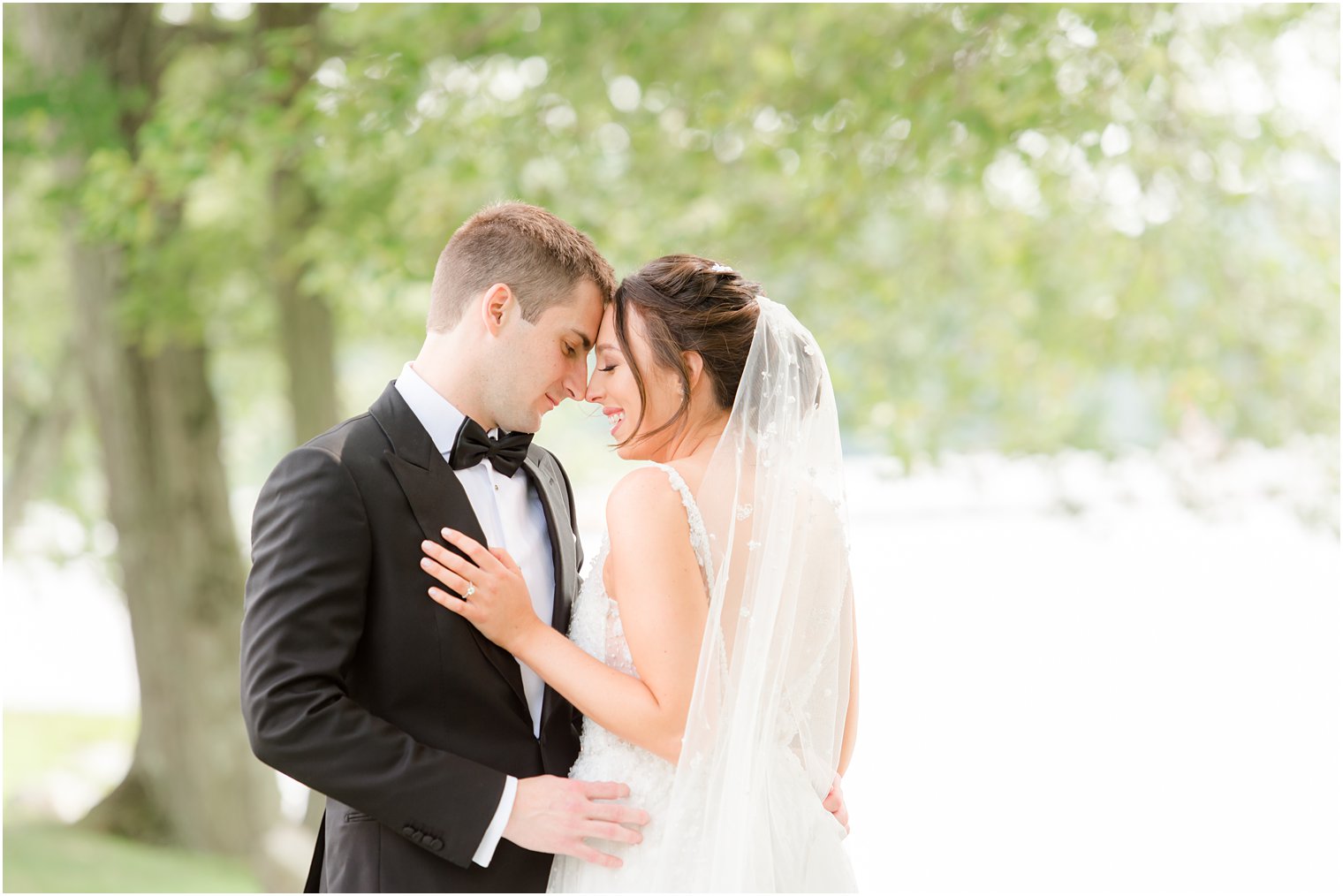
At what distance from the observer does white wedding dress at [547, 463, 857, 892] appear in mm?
2518

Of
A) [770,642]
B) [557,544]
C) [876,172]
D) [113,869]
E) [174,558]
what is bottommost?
[113,869]

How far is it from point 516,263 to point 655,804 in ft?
3.95

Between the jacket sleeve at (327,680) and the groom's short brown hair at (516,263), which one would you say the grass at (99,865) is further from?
the groom's short brown hair at (516,263)

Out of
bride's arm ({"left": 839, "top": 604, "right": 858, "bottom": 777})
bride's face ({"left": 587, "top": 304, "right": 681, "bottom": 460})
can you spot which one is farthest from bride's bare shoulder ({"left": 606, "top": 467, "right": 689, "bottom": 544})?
bride's arm ({"left": 839, "top": 604, "right": 858, "bottom": 777})

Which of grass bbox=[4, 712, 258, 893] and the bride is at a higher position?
the bride

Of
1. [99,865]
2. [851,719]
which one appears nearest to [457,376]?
[851,719]

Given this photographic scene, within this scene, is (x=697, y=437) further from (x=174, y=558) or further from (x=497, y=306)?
(x=174, y=558)

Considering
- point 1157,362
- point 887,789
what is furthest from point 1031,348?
point 887,789

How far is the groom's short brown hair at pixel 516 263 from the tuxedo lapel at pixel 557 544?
1.29ft

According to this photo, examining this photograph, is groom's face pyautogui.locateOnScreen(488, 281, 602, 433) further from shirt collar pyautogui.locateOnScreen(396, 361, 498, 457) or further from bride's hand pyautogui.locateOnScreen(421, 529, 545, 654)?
bride's hand pyautogui.locateOnScreen(421, 529, 545, 654)

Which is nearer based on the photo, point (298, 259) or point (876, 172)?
point (876, 172)

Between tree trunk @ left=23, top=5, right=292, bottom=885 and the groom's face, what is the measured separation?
5.35 meters

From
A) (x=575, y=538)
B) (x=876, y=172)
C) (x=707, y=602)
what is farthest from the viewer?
(x=876, y=172)

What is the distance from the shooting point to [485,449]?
8.59 feet
